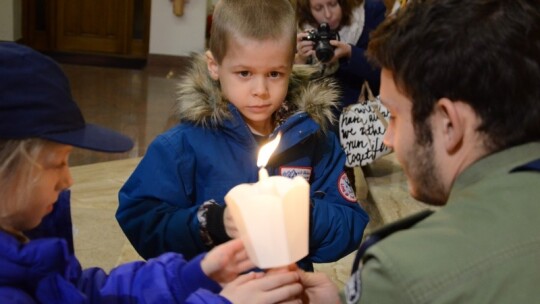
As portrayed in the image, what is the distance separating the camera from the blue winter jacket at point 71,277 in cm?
128

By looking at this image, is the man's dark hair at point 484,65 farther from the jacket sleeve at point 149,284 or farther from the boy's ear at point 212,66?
the boy's ear at point 212,66

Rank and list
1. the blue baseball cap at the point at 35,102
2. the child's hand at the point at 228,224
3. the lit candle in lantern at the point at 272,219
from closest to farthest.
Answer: the lit candle in lantern at the point at 272,219 < the blue baseball cap at the point at 35,102 < the child's hand at the point at 228,224

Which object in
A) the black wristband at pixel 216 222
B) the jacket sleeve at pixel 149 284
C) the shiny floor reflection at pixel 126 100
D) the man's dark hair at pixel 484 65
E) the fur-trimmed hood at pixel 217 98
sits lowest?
the shiny floor reflection at pixel 126 100

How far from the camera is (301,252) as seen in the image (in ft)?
3.88

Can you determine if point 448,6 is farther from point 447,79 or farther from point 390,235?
point 390,235

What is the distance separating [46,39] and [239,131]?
283 inches

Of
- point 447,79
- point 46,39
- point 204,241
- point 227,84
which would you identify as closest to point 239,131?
point 227,84

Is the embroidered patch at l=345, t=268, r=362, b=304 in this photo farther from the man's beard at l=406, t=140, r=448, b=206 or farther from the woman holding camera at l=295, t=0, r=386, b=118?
the woman holding camera at l=295, t=0, r=386, b=118

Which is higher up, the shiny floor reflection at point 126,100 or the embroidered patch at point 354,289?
the embroidered patch at point 354,289

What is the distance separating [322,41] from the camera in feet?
11.2

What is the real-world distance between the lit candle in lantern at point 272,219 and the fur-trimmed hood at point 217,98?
743mm

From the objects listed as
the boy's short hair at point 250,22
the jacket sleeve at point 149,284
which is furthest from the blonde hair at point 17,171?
the boy's short hair at point 250,22

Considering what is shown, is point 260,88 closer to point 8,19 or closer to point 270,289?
point 270,289

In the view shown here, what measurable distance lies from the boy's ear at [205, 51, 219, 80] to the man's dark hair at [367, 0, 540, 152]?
825 millimetres
